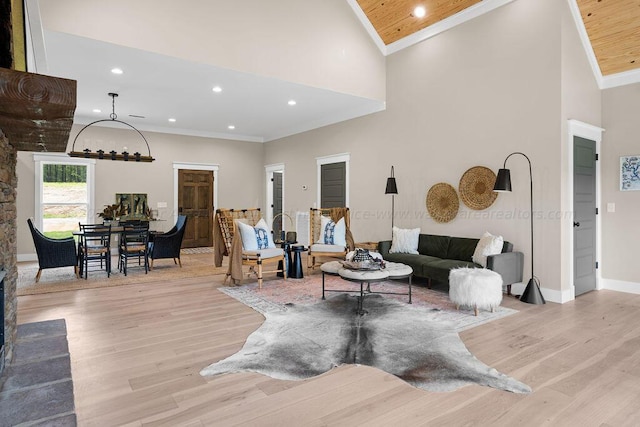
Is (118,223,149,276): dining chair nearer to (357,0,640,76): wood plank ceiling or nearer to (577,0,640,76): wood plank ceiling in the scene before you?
(357,0,640,76): wood plank ceiling

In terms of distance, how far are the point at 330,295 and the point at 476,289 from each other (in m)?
1.76

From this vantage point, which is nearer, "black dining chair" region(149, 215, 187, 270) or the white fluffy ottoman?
the white fluffy ottoman

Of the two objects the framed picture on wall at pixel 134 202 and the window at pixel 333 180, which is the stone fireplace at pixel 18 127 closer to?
the window at pixel 333 180

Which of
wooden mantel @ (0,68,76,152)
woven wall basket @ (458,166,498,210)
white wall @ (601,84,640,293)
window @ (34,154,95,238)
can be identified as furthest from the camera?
window @ (34,154,95,238)

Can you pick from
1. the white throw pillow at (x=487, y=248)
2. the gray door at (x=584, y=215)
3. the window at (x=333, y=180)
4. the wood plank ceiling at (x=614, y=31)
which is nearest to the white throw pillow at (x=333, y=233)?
the window at (x=333, y=180)

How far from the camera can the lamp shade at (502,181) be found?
4723 mm

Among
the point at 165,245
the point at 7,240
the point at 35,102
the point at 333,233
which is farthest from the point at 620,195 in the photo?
the point at 165,245

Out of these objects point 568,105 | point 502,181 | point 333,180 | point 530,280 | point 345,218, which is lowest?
point 530,280

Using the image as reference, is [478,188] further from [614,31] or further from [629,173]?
[614,31]

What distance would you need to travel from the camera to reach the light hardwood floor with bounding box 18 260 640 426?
211 cm

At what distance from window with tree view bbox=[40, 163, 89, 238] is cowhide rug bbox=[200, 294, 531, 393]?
6329 millimetres

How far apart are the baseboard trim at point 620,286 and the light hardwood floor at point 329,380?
1.26m

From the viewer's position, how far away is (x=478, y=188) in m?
5.42

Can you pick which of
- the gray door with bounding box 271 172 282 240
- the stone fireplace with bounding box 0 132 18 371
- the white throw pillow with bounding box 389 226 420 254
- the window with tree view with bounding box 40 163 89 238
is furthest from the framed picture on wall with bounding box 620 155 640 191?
the window with tree view with bounding box 40 163 89 238
